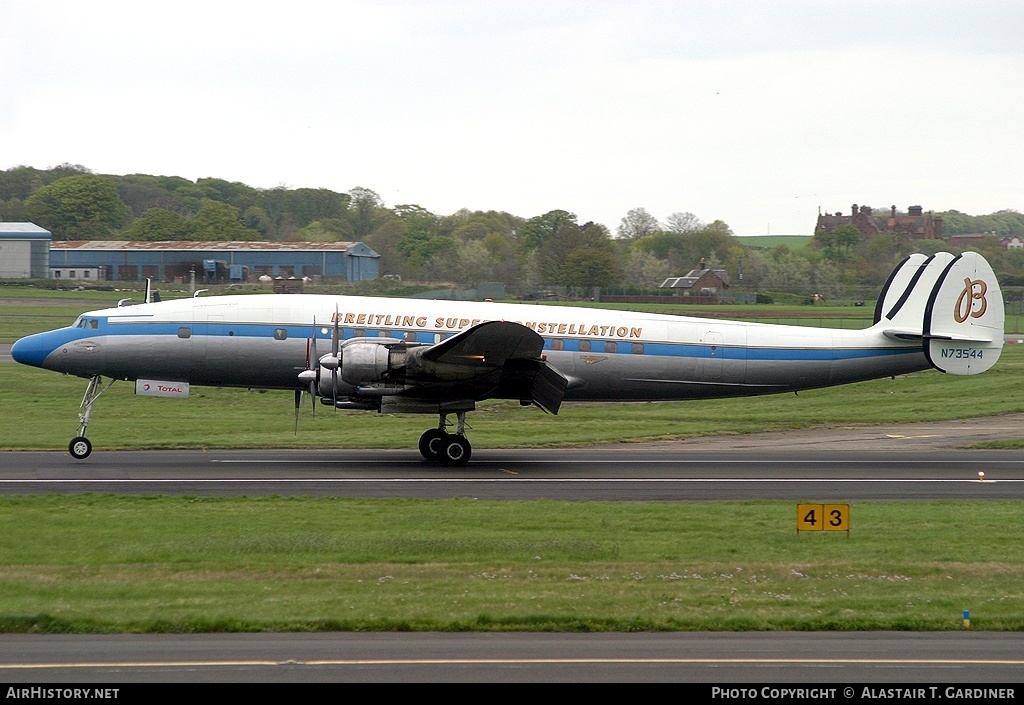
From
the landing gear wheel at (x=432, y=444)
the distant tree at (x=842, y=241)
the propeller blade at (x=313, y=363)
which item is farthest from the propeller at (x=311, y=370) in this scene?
the distant tree at (x=842, y=241)

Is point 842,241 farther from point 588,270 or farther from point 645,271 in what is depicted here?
point 588,270

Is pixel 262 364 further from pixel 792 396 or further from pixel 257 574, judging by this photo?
pixel 792 396

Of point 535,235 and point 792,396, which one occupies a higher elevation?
point 535,235

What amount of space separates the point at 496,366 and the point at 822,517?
9519mm

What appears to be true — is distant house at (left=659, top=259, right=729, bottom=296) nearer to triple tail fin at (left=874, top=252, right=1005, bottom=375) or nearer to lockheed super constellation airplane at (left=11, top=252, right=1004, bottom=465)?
triple tail fin at (left=874, top=252, right=1005, bottom=375)

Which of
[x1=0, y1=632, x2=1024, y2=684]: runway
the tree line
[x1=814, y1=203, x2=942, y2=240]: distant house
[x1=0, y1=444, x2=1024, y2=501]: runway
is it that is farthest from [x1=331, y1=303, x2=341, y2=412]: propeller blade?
[x1=814, y1=203, x2=942, y2=240]: distant house

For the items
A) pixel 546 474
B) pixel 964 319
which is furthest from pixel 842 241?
pixel 546 474

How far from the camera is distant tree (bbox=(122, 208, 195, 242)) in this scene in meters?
84.4

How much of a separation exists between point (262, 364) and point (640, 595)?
46.6ft

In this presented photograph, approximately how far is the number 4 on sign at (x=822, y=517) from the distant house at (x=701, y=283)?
49.6 metres

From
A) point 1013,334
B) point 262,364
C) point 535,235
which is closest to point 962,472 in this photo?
point 262,364

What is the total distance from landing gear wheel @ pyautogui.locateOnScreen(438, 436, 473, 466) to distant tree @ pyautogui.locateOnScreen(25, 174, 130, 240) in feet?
263

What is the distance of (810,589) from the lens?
13.7 meters
